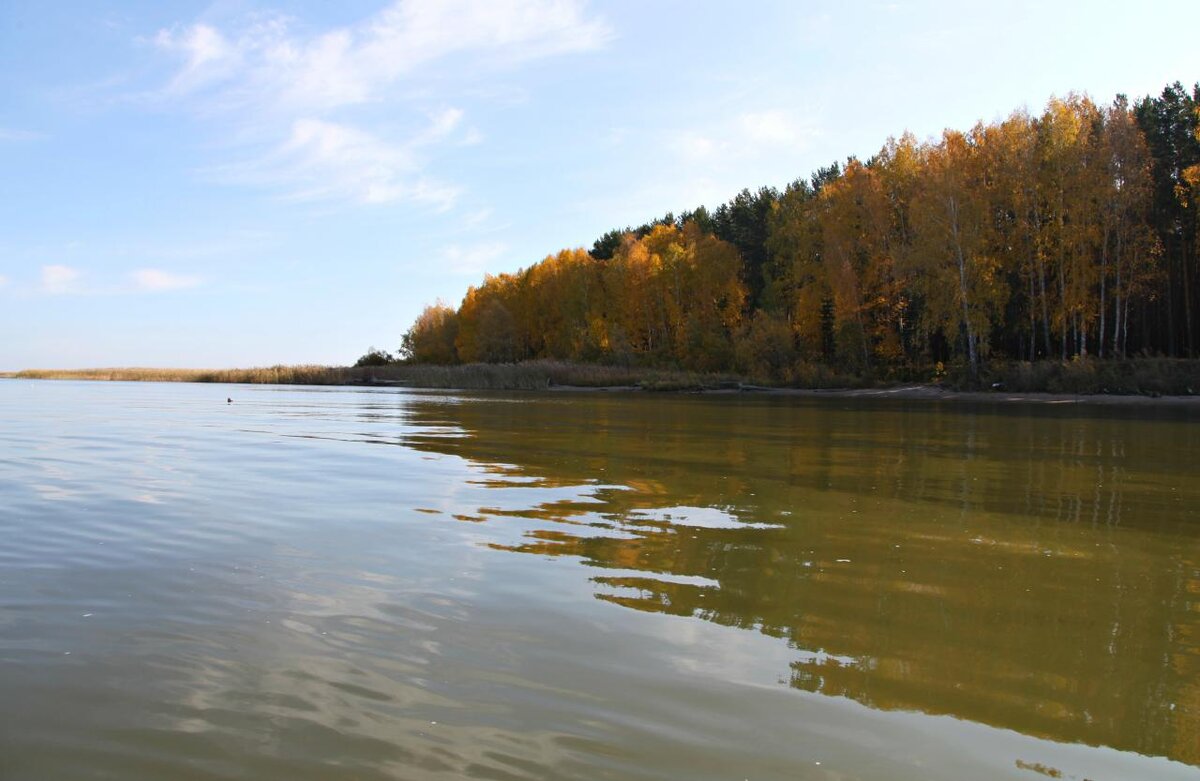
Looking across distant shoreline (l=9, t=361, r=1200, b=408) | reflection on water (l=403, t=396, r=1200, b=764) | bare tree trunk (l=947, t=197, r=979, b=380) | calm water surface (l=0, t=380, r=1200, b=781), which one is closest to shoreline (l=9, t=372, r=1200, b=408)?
distant shoreline (l=9, t=361, r=1200, b=408)

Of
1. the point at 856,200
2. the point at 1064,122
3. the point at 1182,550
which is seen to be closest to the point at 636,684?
the point at 1182,550

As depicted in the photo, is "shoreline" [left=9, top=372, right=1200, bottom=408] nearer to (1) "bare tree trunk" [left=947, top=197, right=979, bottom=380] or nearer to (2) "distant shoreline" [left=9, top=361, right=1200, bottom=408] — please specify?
(2) "distant shoreline" [left=9, top=361, right=1200, bottom=408]

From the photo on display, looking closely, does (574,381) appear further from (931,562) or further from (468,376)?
(931,562)

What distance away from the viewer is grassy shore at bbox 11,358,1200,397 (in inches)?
1341

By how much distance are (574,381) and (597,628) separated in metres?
54.5

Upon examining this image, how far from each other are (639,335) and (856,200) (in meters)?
25.8

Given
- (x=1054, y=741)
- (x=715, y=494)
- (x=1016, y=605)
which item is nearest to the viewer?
(x=1054, y=741)

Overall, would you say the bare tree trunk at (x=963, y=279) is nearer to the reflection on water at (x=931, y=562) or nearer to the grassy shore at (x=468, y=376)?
the grassy shore at (x=468, y=376)

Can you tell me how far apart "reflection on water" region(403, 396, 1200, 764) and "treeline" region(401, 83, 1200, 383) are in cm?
2765

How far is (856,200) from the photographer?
5025 cm

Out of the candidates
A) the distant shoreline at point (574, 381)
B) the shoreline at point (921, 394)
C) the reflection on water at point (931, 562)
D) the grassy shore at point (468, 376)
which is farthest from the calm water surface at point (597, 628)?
the grassy shore at point (468, 376)

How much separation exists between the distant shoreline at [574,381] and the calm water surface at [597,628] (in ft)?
88.4

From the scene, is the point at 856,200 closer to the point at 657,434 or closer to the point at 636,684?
the point at 657,434

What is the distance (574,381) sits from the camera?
59.2 metres
